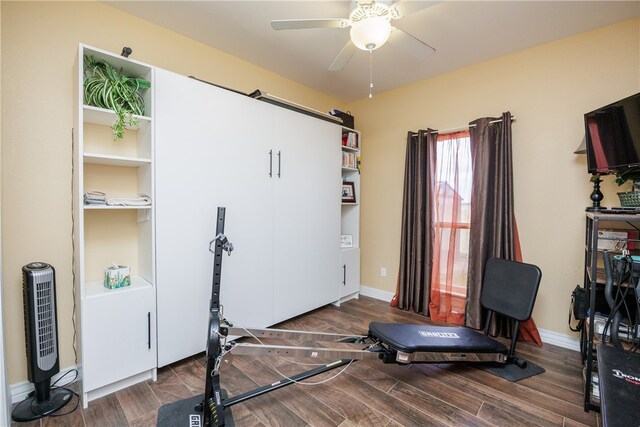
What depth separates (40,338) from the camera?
1600 mm

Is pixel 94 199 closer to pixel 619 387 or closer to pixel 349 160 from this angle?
pixel 349 160

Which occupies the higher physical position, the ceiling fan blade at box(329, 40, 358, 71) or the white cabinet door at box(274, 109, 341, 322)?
the ceiling fan blade at box(329, 40, 358, 71)

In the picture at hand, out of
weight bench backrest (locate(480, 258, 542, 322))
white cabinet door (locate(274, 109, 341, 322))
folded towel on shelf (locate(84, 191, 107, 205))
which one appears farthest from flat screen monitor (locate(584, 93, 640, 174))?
folded towel on shelf (locate(84, 191, 107, 205))

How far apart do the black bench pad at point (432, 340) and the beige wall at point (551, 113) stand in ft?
3.23

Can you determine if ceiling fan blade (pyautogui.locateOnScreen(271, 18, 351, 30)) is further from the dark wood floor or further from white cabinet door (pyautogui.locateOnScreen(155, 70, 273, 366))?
the dark wood floor

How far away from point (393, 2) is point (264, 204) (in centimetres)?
170

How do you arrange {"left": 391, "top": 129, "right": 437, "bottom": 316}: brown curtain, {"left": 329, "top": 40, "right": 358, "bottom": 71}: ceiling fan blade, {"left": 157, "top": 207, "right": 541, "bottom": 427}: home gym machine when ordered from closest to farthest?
{"left": 157, "top": 207, "right": 541, "bottom": 427}: home gym machine → {"left": 329, "top": 40, "right": 358, "bottom": 71}: ceiling fan blade → {"left": 391, "top": 129, "right": 437, "bottom": 316}: brown curtain

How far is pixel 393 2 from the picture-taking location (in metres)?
1.65

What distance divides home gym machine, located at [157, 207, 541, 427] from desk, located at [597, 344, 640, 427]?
800mm

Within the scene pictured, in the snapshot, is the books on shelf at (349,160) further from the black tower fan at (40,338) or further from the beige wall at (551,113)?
the black tower fan at (40,338)

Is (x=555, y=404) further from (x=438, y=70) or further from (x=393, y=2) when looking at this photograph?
(x=438, y=70)

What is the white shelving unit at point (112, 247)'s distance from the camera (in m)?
1.67

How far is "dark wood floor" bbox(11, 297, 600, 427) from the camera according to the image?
1.57 meters

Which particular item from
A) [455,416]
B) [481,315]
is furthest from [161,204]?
[481,315]
